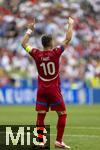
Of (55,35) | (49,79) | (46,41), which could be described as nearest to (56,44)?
(55,35)

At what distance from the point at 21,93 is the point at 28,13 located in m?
6.05

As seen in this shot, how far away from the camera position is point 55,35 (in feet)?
109

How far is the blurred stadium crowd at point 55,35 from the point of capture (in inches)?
1227

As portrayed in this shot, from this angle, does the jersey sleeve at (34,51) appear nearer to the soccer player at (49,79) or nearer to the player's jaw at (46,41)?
the soccer player at (49,79)

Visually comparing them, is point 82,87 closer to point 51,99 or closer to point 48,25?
point 48,25

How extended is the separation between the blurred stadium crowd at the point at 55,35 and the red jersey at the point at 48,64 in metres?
18.8

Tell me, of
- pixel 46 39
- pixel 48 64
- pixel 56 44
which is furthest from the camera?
pixel 56 44

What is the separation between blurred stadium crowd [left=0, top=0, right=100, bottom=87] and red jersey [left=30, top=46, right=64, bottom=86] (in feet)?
61.7

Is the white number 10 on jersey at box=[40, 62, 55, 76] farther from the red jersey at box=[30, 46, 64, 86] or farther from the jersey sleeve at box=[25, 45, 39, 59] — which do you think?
the jersey sleeve at box=[25, 45, 39, 59]

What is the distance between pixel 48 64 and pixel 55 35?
21.8 m

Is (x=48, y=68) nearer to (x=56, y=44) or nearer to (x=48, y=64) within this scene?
(x=48, y=64)
